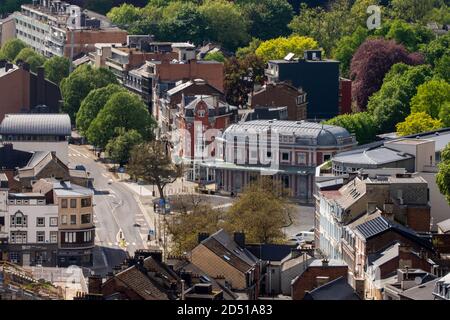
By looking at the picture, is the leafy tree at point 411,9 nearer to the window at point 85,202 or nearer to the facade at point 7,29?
the facade at point 7,29

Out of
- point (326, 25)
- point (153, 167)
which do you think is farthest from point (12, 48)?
point (153, 167)

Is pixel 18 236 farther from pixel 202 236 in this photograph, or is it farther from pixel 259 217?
pixel 202 236

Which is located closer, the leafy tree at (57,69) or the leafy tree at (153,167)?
the leafy tree at (153,167)

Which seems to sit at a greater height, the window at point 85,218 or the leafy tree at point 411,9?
the leafy tree at point 411,9

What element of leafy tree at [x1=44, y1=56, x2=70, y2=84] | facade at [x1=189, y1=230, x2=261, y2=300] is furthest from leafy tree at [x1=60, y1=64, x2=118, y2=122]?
facade at [x1=189, y1=230, x2=261, y2=300]

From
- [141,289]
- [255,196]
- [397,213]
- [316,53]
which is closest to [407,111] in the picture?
[316,53]

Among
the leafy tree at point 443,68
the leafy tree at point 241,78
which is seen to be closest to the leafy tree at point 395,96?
the leafy tree at point 443,68
